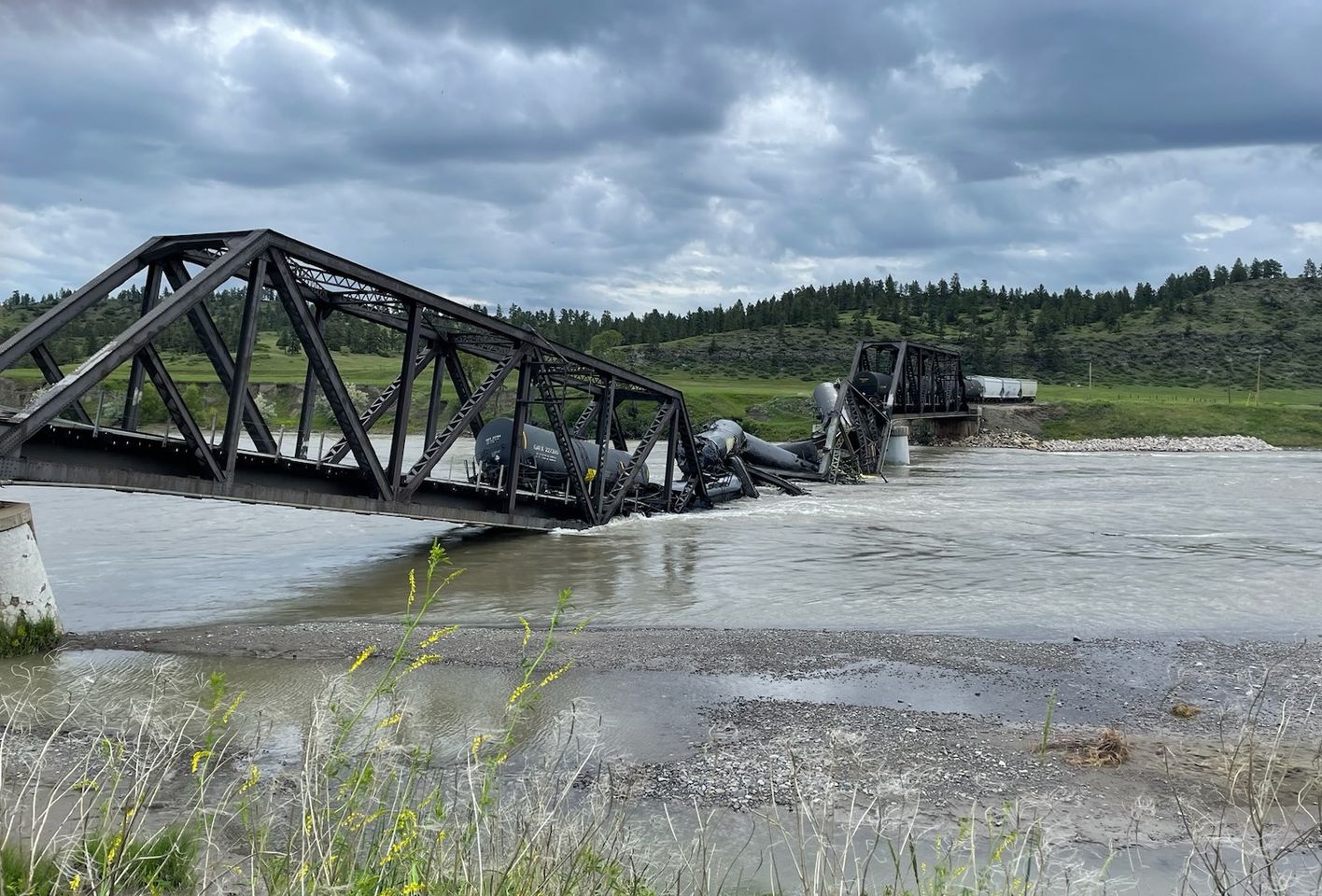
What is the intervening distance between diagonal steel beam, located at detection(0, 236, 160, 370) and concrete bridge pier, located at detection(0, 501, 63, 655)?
3.42 m

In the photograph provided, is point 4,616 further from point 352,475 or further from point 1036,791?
point 1036,791

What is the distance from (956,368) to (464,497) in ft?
192

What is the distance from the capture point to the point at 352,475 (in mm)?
20516

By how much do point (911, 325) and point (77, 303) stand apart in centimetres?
16098

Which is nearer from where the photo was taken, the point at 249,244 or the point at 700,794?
the point at 700,794

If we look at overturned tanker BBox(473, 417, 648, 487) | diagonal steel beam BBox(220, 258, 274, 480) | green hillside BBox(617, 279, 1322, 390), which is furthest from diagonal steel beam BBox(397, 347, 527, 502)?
green hillside BBox(617, 279, 1322, 390)

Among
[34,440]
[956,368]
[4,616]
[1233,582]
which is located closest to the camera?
[4,616]

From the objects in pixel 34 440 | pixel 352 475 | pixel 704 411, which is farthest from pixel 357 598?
pixel 704 411

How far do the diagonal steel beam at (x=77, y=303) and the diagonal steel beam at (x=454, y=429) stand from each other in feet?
21.1

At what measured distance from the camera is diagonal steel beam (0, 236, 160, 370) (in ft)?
50.9

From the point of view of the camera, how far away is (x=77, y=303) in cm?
1717

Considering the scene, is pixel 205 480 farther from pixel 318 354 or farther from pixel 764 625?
pixel 764 625

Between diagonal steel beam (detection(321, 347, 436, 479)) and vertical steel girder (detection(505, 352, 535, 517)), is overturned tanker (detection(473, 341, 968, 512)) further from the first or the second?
diagonal steel beam (detection(321, 347, 436, 479))

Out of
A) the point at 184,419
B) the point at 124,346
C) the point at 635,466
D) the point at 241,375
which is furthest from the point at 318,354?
the point at 635,466
